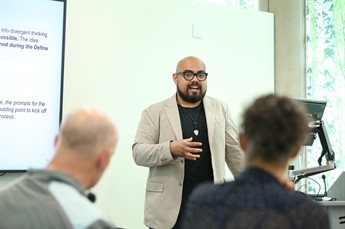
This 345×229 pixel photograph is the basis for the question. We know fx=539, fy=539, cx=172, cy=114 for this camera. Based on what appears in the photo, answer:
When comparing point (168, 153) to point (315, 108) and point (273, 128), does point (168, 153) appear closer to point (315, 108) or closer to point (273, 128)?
point (315, 108)

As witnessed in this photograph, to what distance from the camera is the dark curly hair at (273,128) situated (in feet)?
4.47

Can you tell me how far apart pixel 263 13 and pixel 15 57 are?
2.69 m

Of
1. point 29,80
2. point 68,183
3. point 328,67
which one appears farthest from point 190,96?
point 328,67

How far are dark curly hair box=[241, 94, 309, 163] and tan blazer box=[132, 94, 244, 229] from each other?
1.66m

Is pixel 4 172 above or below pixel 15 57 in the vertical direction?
below

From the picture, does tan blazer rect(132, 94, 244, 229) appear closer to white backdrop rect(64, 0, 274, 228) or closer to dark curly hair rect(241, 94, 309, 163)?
white backdrop rect(64, 0, 274, 228)

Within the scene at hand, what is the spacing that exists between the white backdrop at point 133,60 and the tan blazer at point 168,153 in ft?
3.64

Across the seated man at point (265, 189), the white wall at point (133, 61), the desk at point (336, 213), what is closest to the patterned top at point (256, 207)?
the seated man at point (265, 189)

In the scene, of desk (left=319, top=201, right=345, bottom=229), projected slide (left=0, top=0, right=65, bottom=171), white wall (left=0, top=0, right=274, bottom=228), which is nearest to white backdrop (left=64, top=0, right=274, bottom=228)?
white wall (left=0, top=0, right=274, bottom=228)

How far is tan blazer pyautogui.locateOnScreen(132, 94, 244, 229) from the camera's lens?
3131mm

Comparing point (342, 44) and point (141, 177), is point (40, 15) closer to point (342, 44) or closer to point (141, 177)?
point (141, 177)

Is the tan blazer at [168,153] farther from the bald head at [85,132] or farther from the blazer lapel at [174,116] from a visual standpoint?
Result: the bald head at [85,132]

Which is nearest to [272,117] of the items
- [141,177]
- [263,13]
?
[141,177]

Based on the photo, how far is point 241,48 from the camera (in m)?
5.23
